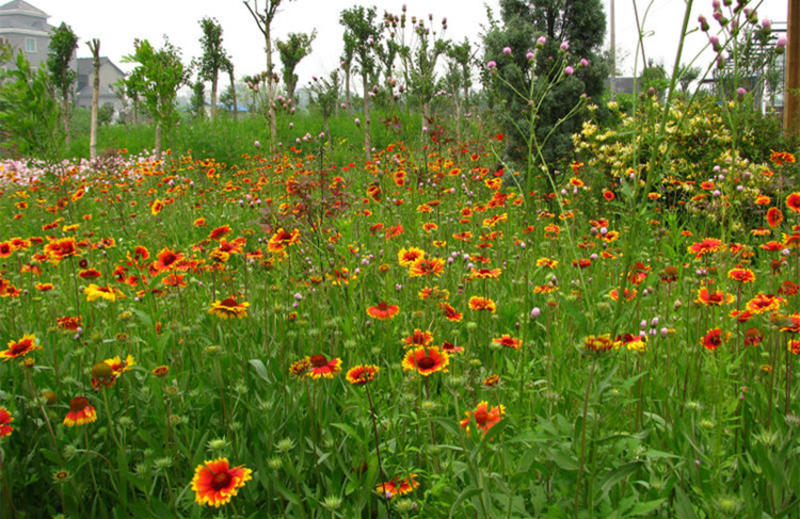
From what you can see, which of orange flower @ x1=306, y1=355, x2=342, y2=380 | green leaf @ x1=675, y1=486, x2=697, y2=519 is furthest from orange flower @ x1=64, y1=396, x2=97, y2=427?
green leaf @ x1=675, y1=486, x2=697, y2=519

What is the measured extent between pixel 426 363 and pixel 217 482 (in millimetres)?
505

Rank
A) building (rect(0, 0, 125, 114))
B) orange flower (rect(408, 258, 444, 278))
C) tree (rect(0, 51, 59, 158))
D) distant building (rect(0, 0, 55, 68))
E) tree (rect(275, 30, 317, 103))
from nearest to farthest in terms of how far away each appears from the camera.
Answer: orange flower (rect(408, 258, 444, 278)), tree (rect(0, 51, 59, 158)), tree (rect(275, 30, 317, 103)), distant building (rect(0, 0, 55, 68)), building (rect(0, 0, 125, 114))

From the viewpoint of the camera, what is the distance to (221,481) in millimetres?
974

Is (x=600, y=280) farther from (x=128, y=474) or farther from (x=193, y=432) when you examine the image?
(x=128, y=474)

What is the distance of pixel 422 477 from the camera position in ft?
4.23

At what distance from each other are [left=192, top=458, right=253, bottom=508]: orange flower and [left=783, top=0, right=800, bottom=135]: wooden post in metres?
5.73

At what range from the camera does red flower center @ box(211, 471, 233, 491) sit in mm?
966

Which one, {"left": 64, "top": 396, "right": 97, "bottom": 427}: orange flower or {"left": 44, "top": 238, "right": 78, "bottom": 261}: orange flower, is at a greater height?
{"left": 44, "top": 238, "right": 78, "bottom": 261}: orange flower

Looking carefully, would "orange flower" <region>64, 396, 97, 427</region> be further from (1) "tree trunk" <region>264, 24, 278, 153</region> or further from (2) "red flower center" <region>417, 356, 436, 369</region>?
(1) "tree trunk" <region>264, 24, 278, 153</region>

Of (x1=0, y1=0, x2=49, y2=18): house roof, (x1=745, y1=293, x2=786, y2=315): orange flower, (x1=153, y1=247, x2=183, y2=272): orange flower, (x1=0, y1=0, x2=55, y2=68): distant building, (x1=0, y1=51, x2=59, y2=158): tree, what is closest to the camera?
(x1=745, y1=293, x2=786, y2=315): orange flower

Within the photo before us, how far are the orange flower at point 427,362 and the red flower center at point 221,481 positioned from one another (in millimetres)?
448

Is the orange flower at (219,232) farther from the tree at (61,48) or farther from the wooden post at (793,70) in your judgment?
the tree at (61,48)

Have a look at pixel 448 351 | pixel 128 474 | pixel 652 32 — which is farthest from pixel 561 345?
pixel 128 474

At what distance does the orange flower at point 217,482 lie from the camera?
930 millimetres
